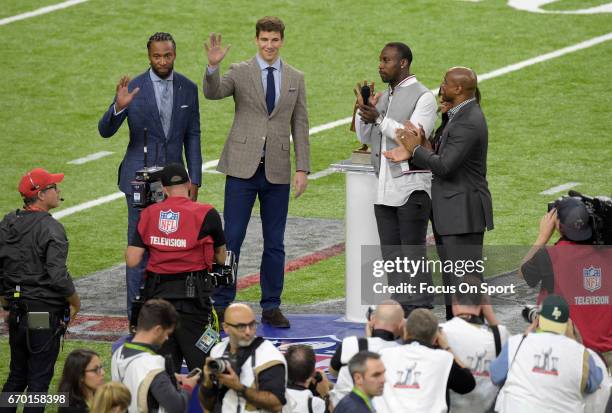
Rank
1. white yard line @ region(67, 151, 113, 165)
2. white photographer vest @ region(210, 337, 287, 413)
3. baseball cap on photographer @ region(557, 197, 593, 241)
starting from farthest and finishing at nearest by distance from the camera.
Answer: white yard line @ region(67, 151, 113, 165)
baseball cap on photographer @ region(557, 197, 593, 241)
white photographer vest @ region(210, 337, 287, 413)

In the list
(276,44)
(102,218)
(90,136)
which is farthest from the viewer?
(90,136)

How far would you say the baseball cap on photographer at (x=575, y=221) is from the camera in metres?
9.12

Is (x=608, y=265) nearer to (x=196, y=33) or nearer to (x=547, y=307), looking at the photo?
(x=547, y=307)

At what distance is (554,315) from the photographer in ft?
26.5

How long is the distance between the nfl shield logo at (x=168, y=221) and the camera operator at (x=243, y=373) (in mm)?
1315

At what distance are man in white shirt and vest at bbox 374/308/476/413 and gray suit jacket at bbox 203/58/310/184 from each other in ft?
11.7

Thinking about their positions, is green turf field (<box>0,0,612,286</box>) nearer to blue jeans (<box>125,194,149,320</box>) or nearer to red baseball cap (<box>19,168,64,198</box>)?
blue jeans (<box>125,194,149,320</box>)

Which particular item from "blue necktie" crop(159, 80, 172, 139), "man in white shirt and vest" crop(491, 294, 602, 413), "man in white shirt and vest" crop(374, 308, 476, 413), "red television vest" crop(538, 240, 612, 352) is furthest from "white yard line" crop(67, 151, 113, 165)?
"man in white shirt and vest" crop(491, 294, 602, 413)

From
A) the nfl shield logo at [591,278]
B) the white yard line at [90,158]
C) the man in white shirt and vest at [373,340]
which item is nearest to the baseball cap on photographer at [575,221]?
the nfl shield logo at [591,278]

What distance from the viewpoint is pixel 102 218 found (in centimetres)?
1589

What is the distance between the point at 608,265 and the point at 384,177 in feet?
7.57

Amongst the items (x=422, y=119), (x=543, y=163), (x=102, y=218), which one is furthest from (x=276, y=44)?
(x=543, y=163)

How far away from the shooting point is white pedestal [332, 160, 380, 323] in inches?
458

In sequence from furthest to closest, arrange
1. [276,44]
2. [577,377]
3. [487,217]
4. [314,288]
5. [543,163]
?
[543,163] < [314,288] < [276,44] < [487,217] < [577,377]
